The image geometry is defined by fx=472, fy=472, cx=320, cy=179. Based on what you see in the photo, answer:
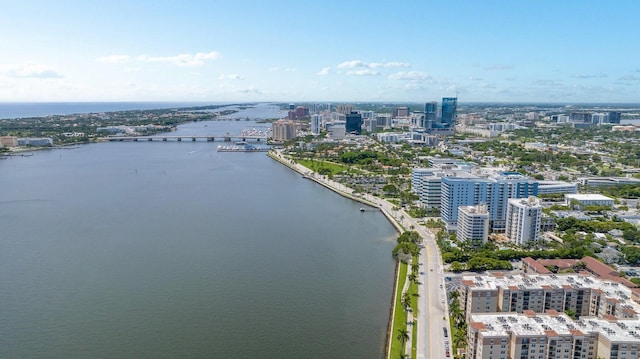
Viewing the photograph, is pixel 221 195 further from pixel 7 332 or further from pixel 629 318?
pixel 629 318

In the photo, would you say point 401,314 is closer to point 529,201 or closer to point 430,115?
point 529,201

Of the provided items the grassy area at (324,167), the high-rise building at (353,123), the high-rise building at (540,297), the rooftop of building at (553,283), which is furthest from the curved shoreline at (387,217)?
the high-rise building at (353,123)

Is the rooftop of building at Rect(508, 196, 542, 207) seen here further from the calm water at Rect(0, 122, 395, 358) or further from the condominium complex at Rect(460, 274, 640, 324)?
the condominium complex at Rect(460, 274, 640, 324)

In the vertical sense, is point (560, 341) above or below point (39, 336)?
above

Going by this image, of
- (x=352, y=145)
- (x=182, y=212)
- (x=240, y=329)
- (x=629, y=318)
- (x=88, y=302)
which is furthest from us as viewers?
(x=352, y=145)

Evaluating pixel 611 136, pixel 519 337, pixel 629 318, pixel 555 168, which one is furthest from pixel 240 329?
pixel 611 136

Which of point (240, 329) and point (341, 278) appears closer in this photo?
point (240, 329)
